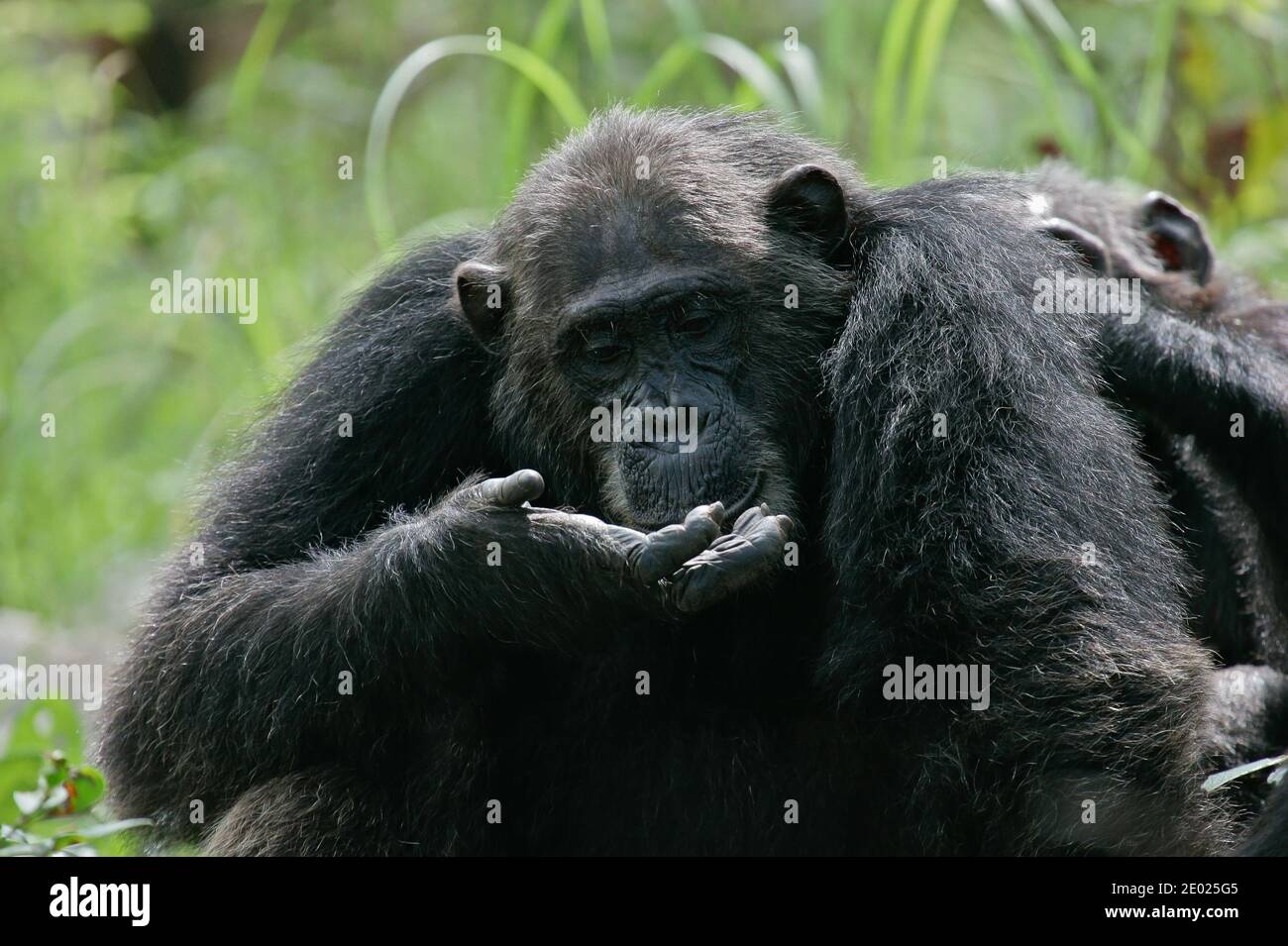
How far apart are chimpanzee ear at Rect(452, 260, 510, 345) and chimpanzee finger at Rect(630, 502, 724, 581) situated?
1450mm

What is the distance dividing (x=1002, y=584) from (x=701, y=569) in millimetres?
872

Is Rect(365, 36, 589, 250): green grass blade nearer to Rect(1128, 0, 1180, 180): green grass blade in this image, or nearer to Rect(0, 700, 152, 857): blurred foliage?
Rect(0, 700, 152, 857): blurred foliage

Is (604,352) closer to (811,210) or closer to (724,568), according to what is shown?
(811,210)

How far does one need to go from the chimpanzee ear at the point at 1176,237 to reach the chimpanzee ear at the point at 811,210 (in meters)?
2.20

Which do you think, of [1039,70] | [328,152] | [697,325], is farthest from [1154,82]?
[328,152]

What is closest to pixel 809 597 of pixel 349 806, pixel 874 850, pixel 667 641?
pixel 667 641

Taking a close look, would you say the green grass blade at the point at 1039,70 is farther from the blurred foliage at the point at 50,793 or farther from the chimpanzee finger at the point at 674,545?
the blurred foliage at the point at 50,793

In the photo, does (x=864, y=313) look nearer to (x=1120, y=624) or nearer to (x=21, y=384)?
(x=1120, y=624)

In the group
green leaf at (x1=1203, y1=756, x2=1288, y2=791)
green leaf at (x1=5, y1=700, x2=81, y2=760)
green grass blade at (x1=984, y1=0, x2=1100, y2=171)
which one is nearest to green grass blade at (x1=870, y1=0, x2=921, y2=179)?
green grass blade at (x1=984, y1=0, x2=1100, y2=171)

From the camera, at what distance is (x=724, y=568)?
173 inches

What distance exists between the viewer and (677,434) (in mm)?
4914

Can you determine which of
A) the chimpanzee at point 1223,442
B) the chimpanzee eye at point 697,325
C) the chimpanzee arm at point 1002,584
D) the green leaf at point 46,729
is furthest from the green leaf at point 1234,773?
the green leaf at point 46,729

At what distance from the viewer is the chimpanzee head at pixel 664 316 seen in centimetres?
495

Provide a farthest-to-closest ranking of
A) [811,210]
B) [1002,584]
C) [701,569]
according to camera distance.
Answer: [811,210], [1002,584], [701,569]
